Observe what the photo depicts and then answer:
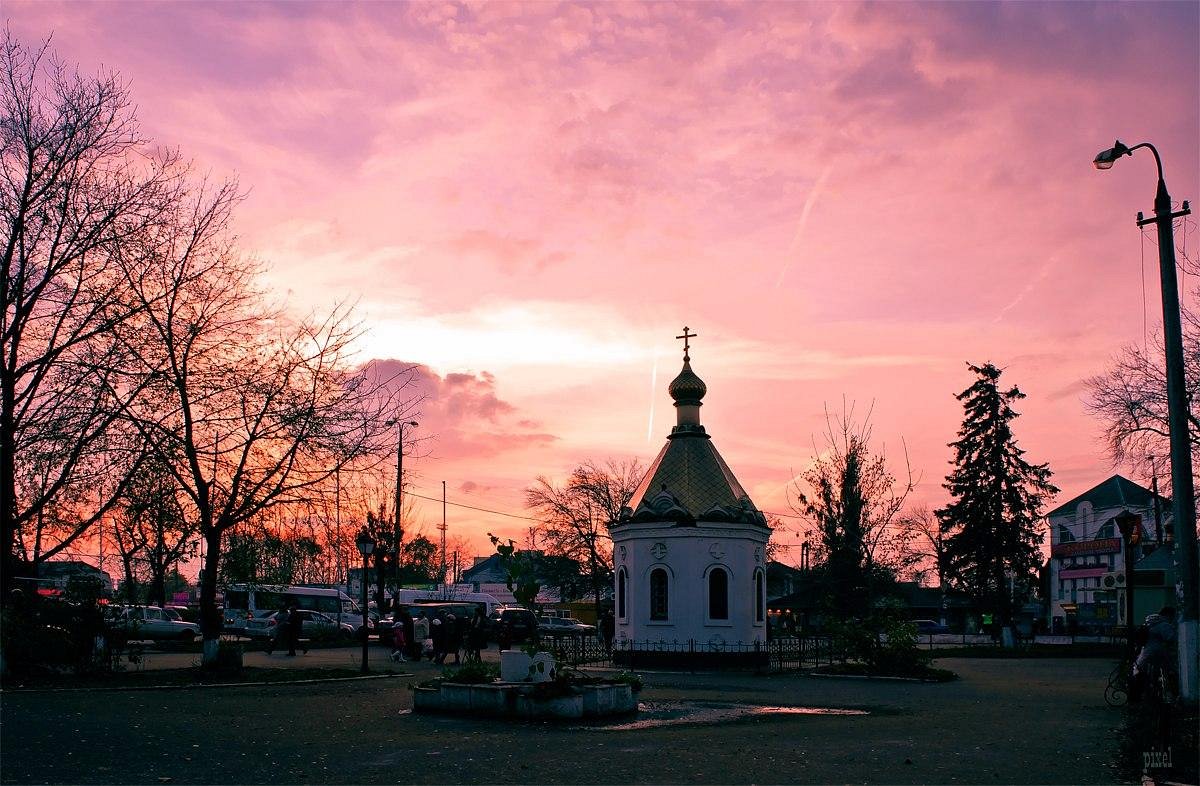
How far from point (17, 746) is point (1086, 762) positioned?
12.2 meters

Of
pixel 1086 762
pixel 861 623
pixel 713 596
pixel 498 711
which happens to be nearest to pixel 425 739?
pixel 498 711

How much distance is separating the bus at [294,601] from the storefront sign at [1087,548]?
54.3 metres

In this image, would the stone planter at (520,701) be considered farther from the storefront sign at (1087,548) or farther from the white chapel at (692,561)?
the storefront sign at (1087,548)

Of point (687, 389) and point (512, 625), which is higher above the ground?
point (687, 389)

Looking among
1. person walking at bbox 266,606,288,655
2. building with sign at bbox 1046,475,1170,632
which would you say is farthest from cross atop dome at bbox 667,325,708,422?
building with sign at bbox 1046,475,1170,632

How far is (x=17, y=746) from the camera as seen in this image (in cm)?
1291

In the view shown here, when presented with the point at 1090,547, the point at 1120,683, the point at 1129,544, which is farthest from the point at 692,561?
the point at 1090,547

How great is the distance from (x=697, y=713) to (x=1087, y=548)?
77015 millimetres

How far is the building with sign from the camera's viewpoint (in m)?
80.9

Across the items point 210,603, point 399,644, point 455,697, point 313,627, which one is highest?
point 210,603

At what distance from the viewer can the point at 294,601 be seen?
5488cm

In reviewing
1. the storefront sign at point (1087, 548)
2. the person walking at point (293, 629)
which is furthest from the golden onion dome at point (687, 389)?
the storefront sign at point (1087, 548)

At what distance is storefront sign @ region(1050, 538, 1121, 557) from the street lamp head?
229 ft

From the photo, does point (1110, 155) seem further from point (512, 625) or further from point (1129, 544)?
point (512, 625)
